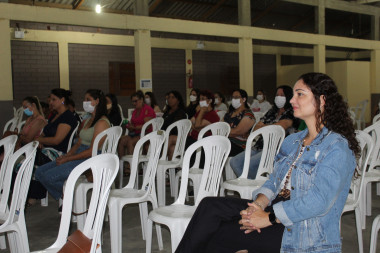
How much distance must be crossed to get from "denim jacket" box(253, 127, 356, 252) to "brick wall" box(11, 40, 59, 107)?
9325 millimetres

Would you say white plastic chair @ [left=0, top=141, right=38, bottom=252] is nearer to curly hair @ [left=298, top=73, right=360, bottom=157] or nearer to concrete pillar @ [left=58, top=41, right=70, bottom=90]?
curly hair @ [left=298, top=73, right=360, bottom=157]

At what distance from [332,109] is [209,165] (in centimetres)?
95

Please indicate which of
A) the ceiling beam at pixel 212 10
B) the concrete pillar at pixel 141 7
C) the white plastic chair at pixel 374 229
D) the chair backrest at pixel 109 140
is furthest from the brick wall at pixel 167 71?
the white plastic chair at pixel 374 229

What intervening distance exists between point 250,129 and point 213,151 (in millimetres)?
1899

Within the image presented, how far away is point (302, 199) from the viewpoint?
1.65m

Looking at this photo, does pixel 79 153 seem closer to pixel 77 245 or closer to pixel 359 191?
pixel 77 245

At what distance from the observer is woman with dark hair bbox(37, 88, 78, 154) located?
3877mm

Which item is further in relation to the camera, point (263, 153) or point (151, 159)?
point (263, 153)

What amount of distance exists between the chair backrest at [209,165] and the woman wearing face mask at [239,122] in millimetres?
1613

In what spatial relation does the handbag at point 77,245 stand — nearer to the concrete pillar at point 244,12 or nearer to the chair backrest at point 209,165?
the chair backrest at point 209,165

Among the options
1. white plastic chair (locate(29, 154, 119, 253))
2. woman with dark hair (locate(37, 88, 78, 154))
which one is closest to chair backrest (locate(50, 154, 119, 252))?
white plastic chair (locate(29, 154, 119, 253))

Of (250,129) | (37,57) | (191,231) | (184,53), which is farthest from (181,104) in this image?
(184,53)

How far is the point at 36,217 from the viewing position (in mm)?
3877

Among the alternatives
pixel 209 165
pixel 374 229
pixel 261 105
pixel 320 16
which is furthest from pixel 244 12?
pixel 374 229
